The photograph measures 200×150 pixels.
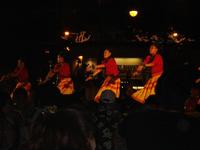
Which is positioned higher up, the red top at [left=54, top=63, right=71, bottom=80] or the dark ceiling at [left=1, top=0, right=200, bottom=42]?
the dark ceiling at [left=1, top=0, right=200, bottom=42]

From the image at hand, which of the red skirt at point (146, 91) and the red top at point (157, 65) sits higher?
the red top at point (157, 65)

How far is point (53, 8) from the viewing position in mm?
27312

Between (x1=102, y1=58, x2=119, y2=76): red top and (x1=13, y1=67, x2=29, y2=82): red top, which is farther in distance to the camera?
(x1=13, y1=67, x2=29, y2=82): red top

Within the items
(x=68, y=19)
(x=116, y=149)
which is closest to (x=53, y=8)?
(x=68, y=19)

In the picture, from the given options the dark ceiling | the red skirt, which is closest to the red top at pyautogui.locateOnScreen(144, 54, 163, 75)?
the red skirt

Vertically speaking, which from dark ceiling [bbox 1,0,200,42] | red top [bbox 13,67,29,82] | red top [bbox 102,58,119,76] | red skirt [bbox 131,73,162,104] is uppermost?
dark ceiling [bbox 1,0,200,42]

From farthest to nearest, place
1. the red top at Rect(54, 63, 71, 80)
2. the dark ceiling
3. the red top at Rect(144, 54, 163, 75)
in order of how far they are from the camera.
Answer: the dark ceiling, the red top at Rect(54, 63, 71, 80), the red top at Rect(144, 54, 163, 75)

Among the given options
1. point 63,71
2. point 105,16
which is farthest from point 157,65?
point 105,16

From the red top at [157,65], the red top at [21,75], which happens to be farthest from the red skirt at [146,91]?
the red top at [21,75]

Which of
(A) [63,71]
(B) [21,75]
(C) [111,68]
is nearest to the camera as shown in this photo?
(C) [111,68]

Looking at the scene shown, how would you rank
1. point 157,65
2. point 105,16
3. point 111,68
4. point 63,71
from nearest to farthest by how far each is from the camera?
1. point 157,65
2. point 111,68
3. point 63,71
4. point 105,16

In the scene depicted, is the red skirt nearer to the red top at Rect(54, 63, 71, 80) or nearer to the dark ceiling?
the red top at Rect(54, 63, 71, 80)

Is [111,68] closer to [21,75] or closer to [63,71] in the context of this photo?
[63,71]

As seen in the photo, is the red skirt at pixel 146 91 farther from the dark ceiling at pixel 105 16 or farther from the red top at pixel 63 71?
the dark ceiling at pixel 105 16
